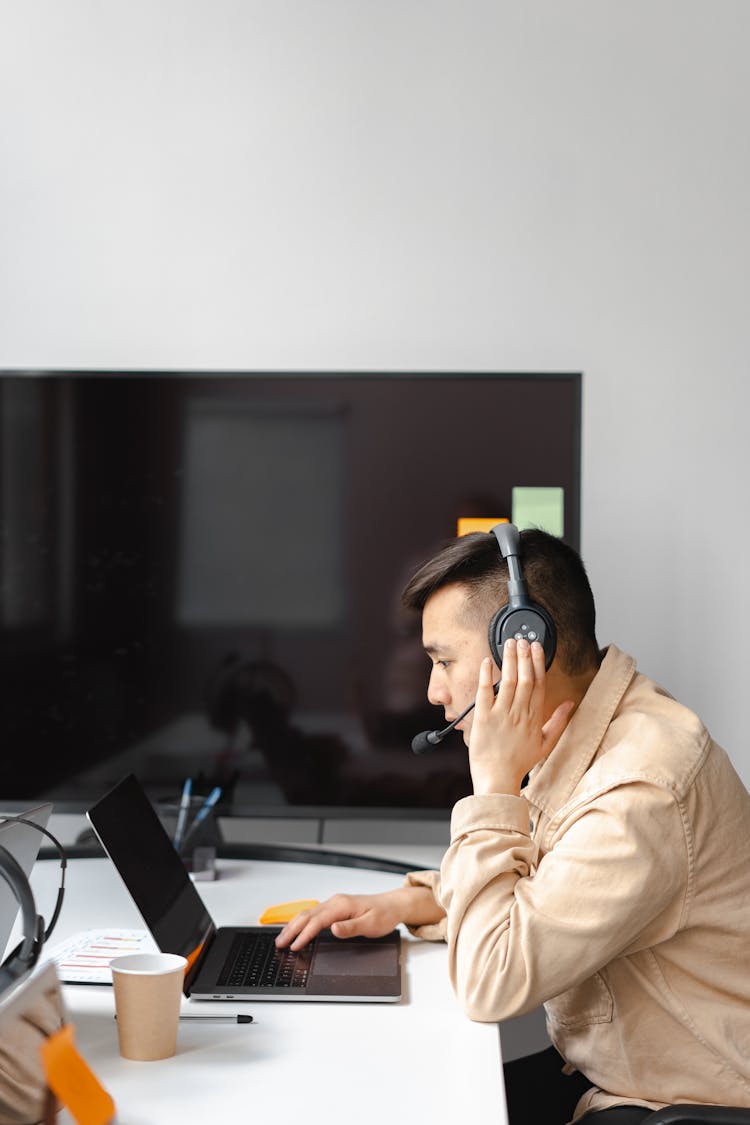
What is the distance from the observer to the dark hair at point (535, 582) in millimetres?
1423

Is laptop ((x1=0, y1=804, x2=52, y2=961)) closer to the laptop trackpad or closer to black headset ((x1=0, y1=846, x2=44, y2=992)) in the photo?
black headset ((x1=0, y1=846, x2=44, y2=992))

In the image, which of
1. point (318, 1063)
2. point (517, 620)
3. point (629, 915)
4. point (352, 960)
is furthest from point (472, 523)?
point (318, 1063)

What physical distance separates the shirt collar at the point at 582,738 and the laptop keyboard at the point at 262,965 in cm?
36

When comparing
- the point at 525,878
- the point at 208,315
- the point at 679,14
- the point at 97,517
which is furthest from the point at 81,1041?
the point at 679,14

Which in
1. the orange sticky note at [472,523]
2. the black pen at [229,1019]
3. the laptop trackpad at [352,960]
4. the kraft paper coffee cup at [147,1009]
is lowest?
the laptop trackpad at [352,960]

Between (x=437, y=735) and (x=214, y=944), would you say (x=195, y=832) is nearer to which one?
(x=214, y=944)

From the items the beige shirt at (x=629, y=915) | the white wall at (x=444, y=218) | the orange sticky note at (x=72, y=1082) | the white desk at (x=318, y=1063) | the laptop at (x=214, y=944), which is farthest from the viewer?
the white wall at (x=444, y=218)

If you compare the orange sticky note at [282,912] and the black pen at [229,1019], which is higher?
the black pen at [229,1019]

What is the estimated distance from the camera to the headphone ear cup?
4.38ft

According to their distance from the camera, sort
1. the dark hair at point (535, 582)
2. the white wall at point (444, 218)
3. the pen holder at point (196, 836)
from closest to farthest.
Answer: the dark hair at point (535, 582) < the pen holder at point (196, 836) < the white wall at point (444, 218)

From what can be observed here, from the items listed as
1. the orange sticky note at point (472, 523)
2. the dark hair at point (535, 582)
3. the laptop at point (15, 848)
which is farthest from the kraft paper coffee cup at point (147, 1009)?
the orange sticky note at point (472, 523)

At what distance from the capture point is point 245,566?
208 centimetres

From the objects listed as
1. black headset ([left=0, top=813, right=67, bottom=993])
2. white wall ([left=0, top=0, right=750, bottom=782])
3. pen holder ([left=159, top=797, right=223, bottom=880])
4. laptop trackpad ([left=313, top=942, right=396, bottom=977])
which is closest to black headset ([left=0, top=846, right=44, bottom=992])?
black headset ([left=0, top=813, right=67, bottom=993])

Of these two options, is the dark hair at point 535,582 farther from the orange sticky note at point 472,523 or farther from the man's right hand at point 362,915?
the orange sticky note at point 472,523
